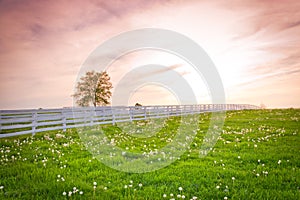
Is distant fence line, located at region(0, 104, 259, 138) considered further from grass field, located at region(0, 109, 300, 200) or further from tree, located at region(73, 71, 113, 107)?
tree, located at region(73, 71, 113, 107)

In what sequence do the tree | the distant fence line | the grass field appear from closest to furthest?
the grass field, the distant fence line, the tree

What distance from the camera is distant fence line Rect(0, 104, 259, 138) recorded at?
14883 millimetres

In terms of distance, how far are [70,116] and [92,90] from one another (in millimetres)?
32681

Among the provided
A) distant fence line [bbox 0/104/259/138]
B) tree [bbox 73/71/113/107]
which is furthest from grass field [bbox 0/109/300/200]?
tree [bbox 73/71/113/107]

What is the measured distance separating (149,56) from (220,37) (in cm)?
677

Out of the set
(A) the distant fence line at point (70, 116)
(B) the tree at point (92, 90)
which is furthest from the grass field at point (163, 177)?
(B) the tree at point (92, 90)

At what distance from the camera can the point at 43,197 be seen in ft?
16.8

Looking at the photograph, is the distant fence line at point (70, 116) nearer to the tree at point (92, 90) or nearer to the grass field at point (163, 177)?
the grass field at point (163, 177)

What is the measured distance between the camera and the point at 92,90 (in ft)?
165

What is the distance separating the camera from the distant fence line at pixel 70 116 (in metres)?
14.9

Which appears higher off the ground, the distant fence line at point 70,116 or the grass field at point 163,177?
the distant fence line at point 70,116

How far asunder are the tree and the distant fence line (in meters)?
20.3

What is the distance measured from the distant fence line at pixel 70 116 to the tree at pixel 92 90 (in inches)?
797

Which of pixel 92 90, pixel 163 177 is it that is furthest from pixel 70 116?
pixel 92 90
